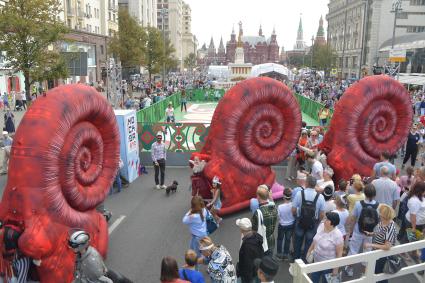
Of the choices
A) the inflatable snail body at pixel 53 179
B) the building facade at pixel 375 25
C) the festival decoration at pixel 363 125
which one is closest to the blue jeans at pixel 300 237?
the inflatable snail body at pixel 53 179

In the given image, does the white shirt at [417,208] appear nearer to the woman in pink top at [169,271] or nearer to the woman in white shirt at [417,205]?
the woman in white shirt at [417,205]

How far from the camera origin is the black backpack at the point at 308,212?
5516 mm

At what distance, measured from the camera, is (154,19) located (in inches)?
2854

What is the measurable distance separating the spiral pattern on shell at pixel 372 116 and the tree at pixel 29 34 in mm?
11910

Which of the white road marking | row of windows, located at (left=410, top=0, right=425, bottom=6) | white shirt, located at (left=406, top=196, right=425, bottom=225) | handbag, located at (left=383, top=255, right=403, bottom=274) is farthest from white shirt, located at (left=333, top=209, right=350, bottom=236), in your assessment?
row of windows, located at (left=410, top=0, right=425, bottom=6)

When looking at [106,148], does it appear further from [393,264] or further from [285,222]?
[393,264]

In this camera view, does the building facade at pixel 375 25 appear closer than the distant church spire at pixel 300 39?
Yes

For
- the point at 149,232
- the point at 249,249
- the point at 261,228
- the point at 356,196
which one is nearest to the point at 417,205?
the point at 356,196

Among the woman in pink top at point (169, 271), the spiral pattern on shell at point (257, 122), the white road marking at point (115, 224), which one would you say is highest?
the spiral pattern on shell at point (257, 122)

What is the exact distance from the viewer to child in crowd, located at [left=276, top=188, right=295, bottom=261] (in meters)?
5.70

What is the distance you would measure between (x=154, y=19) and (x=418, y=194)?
72167 mm

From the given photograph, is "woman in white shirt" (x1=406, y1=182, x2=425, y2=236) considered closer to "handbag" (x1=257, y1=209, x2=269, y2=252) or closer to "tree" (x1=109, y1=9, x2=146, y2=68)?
"handbag" (x1=257, y1=209, x2=269, y2=252)

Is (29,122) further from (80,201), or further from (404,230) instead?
(404,230)

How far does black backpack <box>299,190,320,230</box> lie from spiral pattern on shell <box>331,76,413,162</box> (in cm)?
403
